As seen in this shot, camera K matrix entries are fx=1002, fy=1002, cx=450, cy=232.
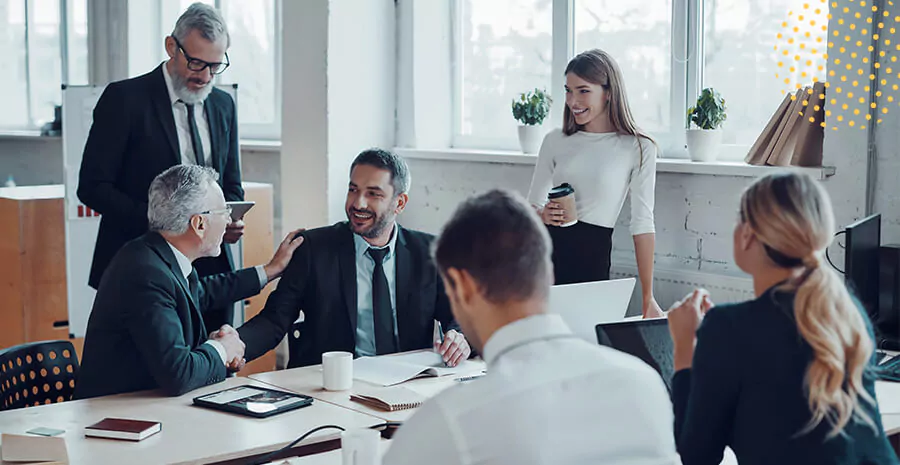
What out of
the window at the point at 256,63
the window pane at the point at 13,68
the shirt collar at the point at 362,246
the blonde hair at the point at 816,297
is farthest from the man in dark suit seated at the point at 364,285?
the window pane at the point at 13,68

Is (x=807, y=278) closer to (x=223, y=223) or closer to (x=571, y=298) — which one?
(x=571, y=298)

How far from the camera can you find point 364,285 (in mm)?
3193

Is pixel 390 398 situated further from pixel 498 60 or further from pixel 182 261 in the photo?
pixel 498 60

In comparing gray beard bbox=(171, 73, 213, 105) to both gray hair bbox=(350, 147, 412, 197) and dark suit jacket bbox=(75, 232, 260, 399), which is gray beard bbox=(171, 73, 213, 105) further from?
dark suit jacket bbox=(75, 232, 260, 399)

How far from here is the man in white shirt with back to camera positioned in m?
1.28

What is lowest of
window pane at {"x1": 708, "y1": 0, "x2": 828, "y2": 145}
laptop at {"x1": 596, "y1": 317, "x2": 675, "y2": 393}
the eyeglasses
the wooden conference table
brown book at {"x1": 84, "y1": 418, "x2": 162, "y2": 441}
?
the wooden conference table

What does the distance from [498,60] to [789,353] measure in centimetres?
354

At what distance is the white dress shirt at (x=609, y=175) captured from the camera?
12.0 feet

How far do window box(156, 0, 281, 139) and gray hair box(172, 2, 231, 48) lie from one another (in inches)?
106

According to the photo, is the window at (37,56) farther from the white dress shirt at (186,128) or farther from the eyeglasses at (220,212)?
the eyeglasses at (220,212)

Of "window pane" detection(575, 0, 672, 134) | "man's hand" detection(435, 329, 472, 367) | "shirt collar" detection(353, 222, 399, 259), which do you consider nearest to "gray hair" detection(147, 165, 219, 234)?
"shirt collar" detection(353, 222, 399, 259)

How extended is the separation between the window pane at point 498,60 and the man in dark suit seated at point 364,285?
164cm

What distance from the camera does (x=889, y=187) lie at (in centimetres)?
337

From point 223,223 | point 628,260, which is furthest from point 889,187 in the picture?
point 223,223
